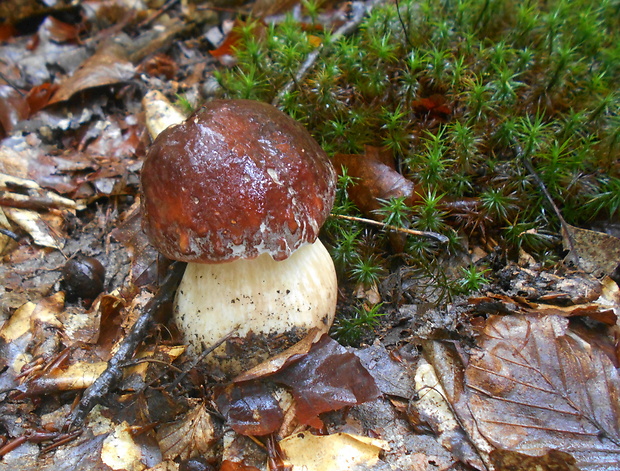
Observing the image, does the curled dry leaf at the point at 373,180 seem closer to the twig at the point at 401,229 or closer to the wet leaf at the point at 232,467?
the twig at the point at 401,229

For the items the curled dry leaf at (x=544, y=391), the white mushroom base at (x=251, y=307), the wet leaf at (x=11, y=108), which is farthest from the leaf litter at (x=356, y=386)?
the wet leaf at (x=11, y=108)

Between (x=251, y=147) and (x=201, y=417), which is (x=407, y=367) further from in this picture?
(x=251, y=147)

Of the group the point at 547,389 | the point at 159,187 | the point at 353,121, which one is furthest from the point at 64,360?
the point at 547,389

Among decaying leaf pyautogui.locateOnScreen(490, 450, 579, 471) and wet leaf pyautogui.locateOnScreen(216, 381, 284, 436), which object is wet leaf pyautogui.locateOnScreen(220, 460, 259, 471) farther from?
decaying leaf pyautogui.locateOnScreen(490, 450, 579, 471)

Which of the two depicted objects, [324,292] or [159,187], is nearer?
[159,187]

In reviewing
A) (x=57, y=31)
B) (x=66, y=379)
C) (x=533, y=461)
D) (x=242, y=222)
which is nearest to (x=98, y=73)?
(x=57, y=31)

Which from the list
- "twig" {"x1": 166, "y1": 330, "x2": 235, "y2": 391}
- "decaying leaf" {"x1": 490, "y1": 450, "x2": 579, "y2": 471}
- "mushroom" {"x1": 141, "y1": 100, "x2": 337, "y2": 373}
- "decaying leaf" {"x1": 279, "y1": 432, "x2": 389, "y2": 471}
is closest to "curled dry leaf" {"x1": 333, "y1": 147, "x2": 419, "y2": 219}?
"mushroom" {"x1": 141, "y1": 100, "x2": 337, "y2": 373}
